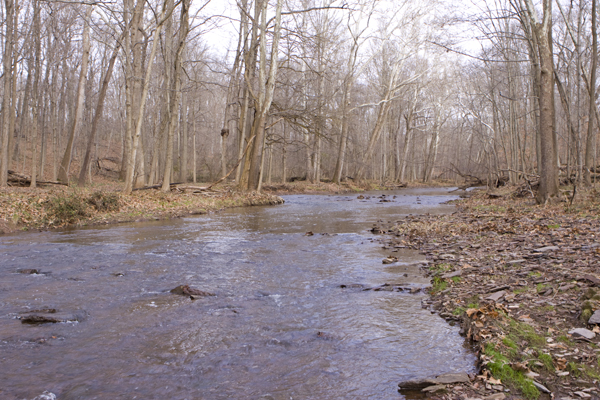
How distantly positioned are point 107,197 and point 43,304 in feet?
31.3

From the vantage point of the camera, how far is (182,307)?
5262mm

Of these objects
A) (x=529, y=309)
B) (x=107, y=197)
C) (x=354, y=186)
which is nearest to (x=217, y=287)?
(x=529, y=309)

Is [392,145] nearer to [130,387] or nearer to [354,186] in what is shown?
[354,186]

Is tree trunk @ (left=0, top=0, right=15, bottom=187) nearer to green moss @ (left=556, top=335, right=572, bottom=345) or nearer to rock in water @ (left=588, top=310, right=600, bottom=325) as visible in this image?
green moss @ (left=556, top=335, right=572, bottom=345)

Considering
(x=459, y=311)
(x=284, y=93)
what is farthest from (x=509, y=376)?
(x=284, y=93)

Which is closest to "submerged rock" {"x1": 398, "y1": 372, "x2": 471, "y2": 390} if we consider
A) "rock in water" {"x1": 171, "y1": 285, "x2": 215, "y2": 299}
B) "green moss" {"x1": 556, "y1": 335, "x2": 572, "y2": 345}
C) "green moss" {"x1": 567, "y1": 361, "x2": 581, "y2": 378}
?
"green moss" {"x1": 567, "y1": 361, "x2": 581, "y2": 378}

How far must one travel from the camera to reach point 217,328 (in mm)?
4617

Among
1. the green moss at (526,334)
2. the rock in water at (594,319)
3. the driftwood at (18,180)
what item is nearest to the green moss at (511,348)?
the green moss at (526,334)

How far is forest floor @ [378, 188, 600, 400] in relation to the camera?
10.5 ft

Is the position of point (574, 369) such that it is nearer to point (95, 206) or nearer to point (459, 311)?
point (459, 311)

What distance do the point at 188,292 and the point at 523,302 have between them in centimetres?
423

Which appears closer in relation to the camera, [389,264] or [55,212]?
[389,264]

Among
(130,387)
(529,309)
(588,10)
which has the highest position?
(588,10)

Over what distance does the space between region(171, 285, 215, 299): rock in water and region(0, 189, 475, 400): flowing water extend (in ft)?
0.42
